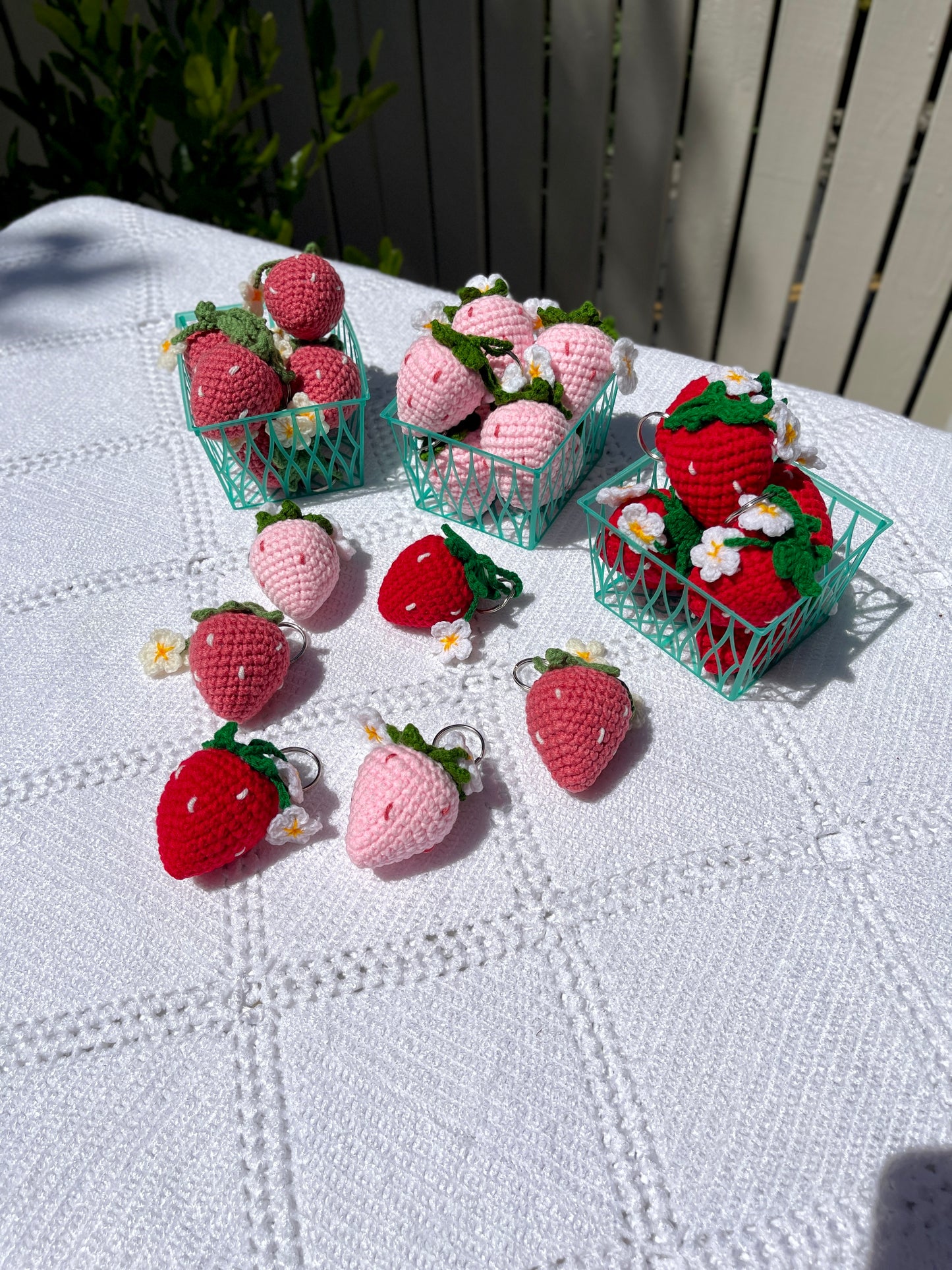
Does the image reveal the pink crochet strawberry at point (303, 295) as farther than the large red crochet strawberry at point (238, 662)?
Yes

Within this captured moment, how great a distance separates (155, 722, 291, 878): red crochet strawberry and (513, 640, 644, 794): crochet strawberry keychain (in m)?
0.21

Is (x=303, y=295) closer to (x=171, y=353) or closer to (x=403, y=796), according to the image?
(x=171, y=353)

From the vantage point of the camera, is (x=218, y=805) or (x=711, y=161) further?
(x=711, y=161)

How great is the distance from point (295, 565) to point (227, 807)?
0.80ft

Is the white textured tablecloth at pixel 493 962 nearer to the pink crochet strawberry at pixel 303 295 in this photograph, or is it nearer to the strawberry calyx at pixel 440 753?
the strawberry calyx at pixel 440 753

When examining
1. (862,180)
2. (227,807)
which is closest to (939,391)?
(862,180)

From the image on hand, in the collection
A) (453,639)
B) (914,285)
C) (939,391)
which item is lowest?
(939,391)

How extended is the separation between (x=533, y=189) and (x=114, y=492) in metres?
1.20

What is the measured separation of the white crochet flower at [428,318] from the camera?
0.87 m

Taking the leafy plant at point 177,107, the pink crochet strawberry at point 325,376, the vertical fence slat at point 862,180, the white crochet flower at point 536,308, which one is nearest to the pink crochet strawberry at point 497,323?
the white crochet flower at point 536,308

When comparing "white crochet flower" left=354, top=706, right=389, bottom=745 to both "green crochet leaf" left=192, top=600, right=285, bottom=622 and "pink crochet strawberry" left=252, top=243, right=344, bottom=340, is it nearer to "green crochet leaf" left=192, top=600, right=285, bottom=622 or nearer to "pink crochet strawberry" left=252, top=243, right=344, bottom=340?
"green crochet leaf" left=192, top=600, right=285, bottom=622

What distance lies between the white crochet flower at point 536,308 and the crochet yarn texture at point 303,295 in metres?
0.20

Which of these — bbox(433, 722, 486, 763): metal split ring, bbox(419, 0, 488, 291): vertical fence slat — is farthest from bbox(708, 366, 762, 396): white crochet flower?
bbox(419, 0, 488, 291): vertical fence slat

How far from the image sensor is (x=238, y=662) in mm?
748
